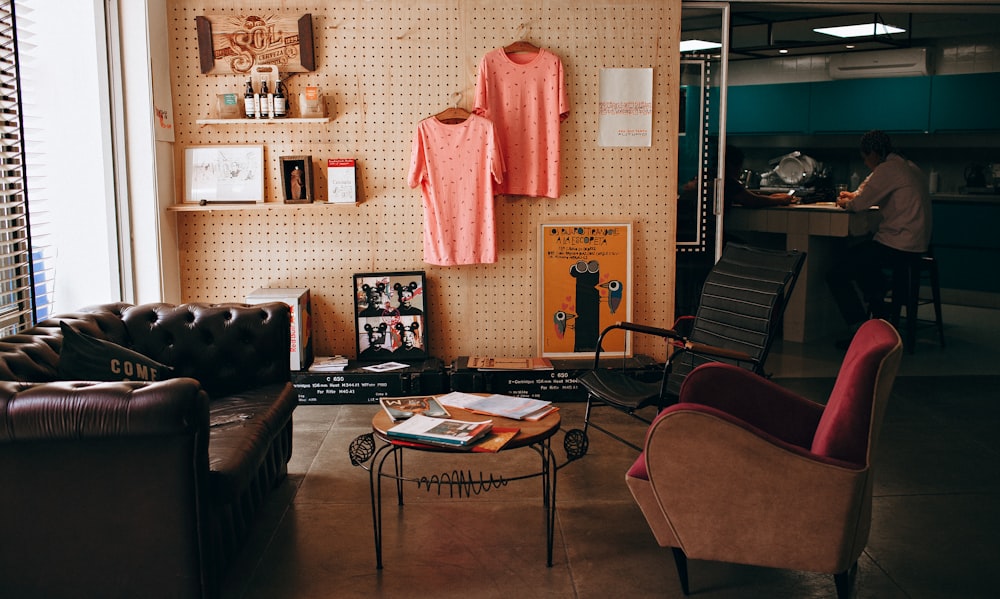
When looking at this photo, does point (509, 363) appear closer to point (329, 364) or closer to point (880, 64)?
point (329, 364)

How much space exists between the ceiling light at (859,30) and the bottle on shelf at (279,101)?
556cm

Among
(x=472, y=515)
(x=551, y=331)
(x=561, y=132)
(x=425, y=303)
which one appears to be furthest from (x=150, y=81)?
(x=472, y=515)

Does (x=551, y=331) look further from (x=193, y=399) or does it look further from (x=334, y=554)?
(x=193, y=399)

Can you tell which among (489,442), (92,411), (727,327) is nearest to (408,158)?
(727,327)

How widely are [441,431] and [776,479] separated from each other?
3.79 ft

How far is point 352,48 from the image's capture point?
531 centimetres

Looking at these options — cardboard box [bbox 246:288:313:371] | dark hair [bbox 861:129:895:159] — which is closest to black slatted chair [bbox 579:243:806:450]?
cardboard box [bbox 246:288:313:371]

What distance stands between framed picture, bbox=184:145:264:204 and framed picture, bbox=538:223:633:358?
184 centimetres

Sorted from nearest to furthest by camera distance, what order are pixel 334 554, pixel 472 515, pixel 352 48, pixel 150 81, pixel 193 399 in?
pixel 193 399, pixel 334 554, pixel 472 515, pixel 150 81, pixel 352 48

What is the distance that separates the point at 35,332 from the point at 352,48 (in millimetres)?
2758

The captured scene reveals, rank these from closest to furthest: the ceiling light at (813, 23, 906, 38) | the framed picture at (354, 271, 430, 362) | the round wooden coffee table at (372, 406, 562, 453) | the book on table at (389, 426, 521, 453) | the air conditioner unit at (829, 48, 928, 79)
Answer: the book on table at (389, 426, 521, 453), the round wooden coffee table at (372, 406, 562, 453), the framed picture at (354, 271, 430, 362), the ceiling light at (813, 23, 906, 38), the air conditioner unit at (829, 48, 928, 79)

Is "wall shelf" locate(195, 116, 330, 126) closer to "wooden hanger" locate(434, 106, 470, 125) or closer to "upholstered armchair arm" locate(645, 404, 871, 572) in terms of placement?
"wooden hanger" locate(434, 106, 470, 125)

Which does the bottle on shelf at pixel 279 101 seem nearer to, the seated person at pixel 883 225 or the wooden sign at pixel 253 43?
the wooden sign at pixel 253 43

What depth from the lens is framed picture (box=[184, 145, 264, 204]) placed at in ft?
17.6
